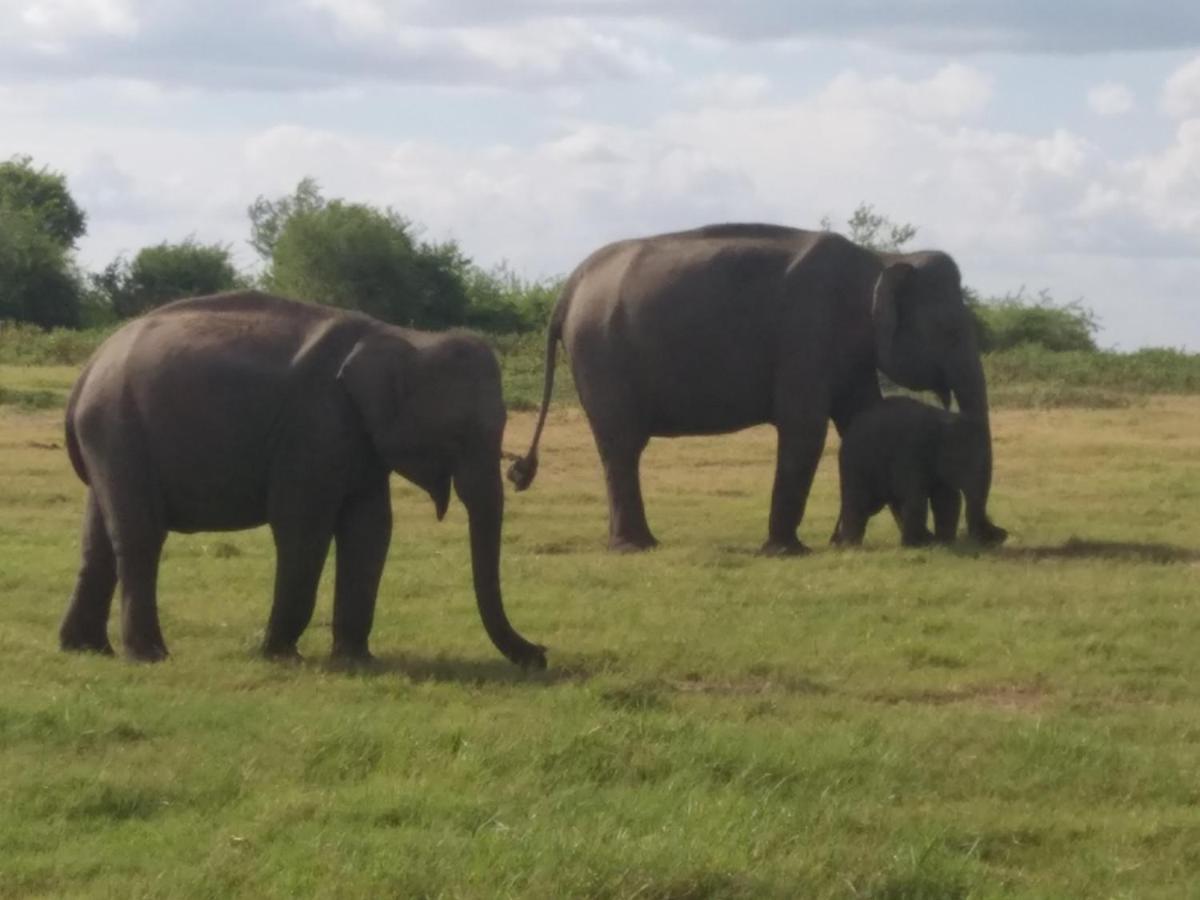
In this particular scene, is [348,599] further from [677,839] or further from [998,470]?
[998,470]

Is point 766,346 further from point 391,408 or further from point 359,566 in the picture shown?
point 391,408

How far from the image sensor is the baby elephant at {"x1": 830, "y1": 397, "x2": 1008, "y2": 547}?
1488 cm

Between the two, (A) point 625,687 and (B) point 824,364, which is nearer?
(A) point 625,687

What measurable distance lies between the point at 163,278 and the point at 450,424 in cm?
4266

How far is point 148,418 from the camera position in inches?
403

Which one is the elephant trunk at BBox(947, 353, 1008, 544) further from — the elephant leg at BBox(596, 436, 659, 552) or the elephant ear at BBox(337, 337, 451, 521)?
the elephant ear at BBox(337, 337, 451, 521)

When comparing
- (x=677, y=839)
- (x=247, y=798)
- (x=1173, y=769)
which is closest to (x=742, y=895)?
(x=677, y=839)

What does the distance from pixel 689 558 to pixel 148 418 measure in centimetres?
474

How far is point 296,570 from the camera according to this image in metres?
10.2

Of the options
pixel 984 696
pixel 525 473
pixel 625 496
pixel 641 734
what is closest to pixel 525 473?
pixel 525 473

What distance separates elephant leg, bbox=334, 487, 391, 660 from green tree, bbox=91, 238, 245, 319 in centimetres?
4091

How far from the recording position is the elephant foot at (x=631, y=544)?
49.5ft

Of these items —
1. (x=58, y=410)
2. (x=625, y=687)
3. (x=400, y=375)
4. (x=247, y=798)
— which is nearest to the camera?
(x=247, y=798)

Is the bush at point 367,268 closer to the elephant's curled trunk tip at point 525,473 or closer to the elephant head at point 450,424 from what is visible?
the elephant's curled trunk tip at point 525,473
